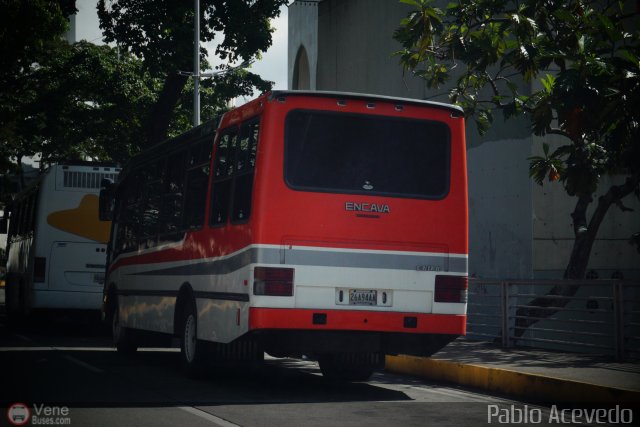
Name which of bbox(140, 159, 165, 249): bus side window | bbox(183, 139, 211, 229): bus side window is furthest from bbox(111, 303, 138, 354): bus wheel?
bbox(183, 139, 211, 229): bus side window

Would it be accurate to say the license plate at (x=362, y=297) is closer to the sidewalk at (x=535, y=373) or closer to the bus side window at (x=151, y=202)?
the sidewalk at (x=535, y=373)

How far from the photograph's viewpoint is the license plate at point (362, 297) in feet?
36.7

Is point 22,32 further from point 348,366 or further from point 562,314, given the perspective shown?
point 348,366

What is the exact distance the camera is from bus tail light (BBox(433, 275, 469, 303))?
1160 cm

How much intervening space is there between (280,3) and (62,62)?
10343mm

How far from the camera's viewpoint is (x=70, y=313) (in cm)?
2134

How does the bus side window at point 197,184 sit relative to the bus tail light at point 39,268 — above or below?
above

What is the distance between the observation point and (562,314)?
21781mm

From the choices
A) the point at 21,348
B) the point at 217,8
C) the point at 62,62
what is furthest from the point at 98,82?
the point at 21,348

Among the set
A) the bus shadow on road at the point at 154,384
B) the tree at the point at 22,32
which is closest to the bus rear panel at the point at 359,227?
the bus shadow on road at the point at 154,384

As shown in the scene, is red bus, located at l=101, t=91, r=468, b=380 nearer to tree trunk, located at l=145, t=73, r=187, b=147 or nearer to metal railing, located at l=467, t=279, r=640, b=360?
metal railing, located at l=467, t=279, r=640, b=360

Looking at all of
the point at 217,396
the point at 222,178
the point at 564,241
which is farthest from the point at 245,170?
the point at 564,241

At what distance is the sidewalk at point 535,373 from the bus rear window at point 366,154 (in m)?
2.22

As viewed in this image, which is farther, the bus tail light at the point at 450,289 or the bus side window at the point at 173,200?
the bus side window at the point at 173,200
